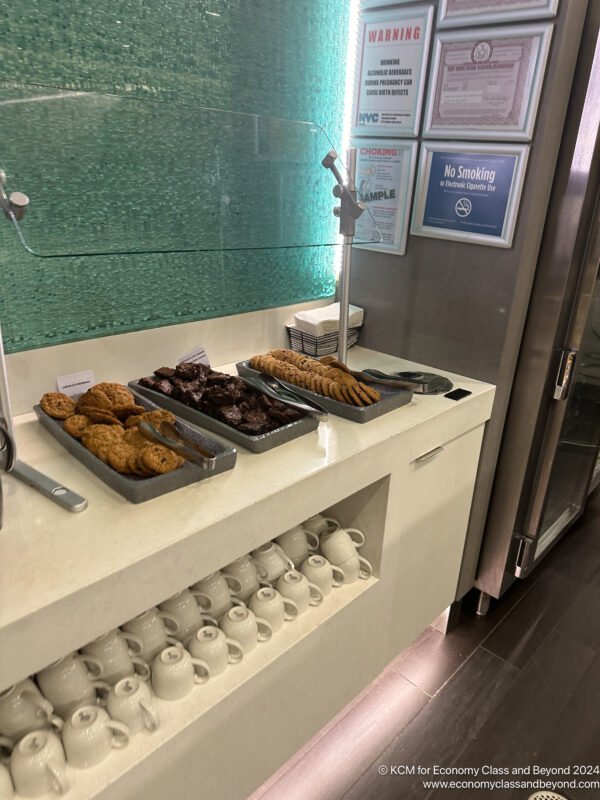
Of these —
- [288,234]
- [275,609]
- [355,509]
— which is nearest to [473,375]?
[355,509]

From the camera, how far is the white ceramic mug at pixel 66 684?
0.90m

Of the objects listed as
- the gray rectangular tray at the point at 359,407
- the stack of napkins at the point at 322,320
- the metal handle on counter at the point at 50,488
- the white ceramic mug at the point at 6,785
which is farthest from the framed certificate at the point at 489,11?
the white ceramic mug at the point at 6,785

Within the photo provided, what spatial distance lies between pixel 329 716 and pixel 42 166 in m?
1.30

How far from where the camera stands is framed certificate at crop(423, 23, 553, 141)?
1.31m

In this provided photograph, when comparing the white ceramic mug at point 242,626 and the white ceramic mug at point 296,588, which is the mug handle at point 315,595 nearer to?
the white ceramic mug at point 296,588

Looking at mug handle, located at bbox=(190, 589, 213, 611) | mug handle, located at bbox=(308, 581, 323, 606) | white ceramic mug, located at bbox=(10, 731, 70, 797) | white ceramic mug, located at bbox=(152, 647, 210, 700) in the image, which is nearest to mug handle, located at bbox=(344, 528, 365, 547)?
mug handle, located at bbox=(308, 581, 323, 606)

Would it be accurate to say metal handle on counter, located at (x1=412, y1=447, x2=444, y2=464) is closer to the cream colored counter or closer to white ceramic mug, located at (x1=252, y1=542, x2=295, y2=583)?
the cream colored counter

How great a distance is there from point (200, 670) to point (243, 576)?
186mm

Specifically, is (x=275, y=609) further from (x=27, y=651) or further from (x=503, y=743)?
(x=503, y=743)

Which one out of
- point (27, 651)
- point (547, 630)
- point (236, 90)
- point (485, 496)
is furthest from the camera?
point (547, 630)

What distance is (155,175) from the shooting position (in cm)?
130

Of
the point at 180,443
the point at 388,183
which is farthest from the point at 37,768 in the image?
the point at 388,183

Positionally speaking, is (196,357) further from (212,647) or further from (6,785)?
(6,785)

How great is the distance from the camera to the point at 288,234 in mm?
1298
